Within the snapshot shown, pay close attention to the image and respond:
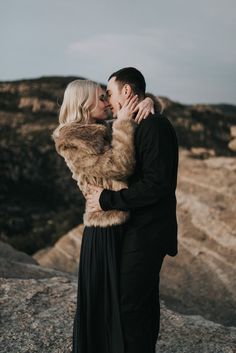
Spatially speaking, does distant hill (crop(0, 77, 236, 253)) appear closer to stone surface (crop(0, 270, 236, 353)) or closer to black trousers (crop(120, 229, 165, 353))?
stone surface (crop(0, 270, 236, 353))

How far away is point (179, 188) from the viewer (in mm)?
12570

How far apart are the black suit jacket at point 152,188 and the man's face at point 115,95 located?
270 millimetres

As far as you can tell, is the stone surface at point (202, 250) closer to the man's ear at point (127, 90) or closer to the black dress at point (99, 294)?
the black dress at point (99, 294)

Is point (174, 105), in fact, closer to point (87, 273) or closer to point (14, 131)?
point (14, 131)

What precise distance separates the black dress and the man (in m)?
0.06

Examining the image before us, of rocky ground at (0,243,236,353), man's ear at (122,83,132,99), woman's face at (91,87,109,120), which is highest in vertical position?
man's ear at (122,83,132,99)

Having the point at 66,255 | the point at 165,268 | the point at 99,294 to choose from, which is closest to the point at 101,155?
the point at 99,294

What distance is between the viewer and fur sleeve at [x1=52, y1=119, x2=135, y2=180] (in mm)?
3350

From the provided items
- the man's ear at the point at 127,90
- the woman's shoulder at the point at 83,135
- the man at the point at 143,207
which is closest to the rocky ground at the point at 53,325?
the man at the point at 143,207

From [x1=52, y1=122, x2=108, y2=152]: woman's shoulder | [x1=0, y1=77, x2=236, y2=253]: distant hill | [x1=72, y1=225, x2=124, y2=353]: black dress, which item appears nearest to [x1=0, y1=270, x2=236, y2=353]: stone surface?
[x1=72, y1=225, x2=124, y2=353]: black dress

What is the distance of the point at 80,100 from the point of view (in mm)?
3543

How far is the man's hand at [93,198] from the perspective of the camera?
3502mm

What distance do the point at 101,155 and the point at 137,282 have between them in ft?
3.03

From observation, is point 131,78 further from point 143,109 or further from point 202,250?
point 202,250
